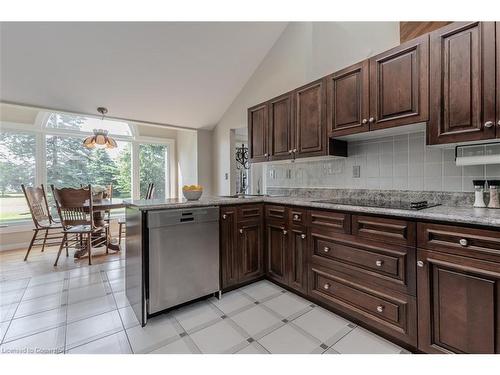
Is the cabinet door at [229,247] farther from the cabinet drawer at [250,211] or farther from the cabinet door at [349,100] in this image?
the cabinet door at [349,100]

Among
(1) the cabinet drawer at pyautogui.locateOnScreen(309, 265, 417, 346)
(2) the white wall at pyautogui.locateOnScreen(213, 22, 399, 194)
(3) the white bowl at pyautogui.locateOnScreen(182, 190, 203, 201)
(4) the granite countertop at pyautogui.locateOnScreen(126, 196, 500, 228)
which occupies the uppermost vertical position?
(2) the white wall at pyautogui.locateOnScreen(213, 22, 399, 194)

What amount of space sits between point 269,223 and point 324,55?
216 cm

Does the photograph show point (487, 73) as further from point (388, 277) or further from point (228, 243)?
point (228, 243)

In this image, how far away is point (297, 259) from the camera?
7.34 feet

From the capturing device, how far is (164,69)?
11.4ft

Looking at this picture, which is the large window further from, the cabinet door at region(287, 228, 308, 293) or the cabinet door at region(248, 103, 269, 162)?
the cabinet door at region(287, 228, 308, 293)

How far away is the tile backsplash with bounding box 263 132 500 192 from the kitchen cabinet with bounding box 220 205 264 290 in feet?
3.00

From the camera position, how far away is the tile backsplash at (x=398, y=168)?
1.82m

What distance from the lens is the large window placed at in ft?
13.4

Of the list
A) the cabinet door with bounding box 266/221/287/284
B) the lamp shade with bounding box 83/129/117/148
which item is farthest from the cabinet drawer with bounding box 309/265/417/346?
the lamp shade with bounding box 83/129/117/148

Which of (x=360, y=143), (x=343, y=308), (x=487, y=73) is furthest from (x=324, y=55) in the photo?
(x=343, y=308)

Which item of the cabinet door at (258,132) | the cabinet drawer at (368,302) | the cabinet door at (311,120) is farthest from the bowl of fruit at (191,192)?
the cabinet drawer at (368,302)

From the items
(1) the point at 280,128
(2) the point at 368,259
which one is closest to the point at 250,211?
(1) the point at 280,128

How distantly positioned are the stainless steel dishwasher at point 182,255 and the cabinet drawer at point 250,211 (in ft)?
0.93
